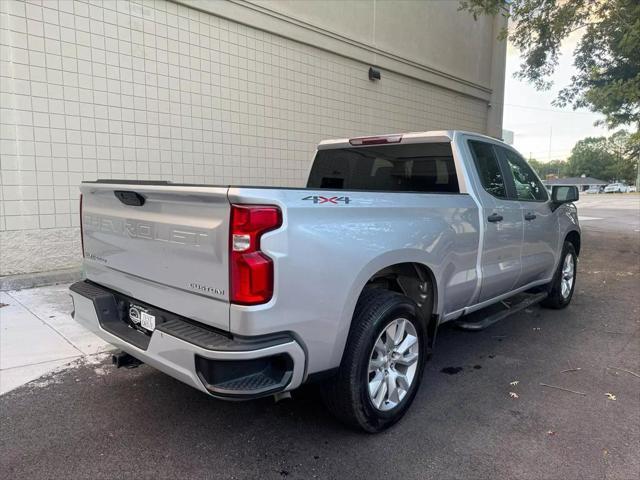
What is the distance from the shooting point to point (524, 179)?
16.0ft

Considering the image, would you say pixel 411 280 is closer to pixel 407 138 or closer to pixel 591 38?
pixel 407 138

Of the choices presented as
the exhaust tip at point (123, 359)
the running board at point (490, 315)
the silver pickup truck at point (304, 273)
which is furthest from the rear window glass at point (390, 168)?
the exhaust tip at point (123, 359)

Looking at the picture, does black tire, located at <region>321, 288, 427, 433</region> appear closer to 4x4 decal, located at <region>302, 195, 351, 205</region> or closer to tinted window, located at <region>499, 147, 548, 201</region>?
4x4 decal, located at <region>302, 195, 351, 205</region>

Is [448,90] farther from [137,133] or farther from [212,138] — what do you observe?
[137,133]

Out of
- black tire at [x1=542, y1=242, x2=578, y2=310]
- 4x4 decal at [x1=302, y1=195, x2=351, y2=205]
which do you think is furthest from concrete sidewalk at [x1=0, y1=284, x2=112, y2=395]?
black tire at [x1=542, y1=242, x2=578, y2=310]

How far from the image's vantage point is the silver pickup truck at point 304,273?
225 centimetres

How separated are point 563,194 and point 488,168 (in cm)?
140

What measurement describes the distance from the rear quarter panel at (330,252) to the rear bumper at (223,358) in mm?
80

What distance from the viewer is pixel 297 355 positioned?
2.39 metres

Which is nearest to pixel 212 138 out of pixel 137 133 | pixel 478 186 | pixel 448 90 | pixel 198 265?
pixel 137 133

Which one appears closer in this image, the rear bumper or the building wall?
the rear bumper

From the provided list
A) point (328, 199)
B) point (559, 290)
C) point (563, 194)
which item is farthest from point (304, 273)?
point (559, 290)

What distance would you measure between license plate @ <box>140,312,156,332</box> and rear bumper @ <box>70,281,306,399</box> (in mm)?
84

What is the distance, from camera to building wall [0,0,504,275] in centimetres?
609
